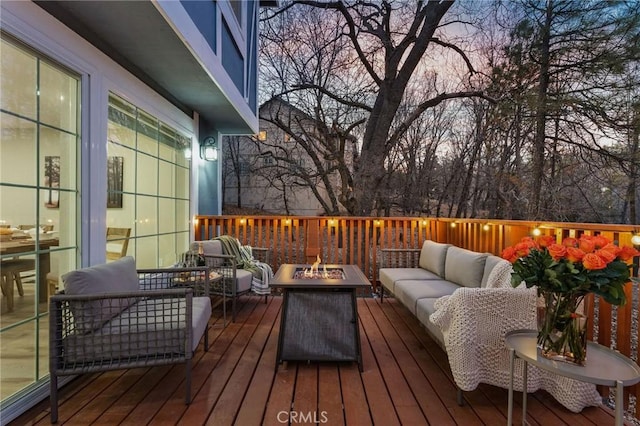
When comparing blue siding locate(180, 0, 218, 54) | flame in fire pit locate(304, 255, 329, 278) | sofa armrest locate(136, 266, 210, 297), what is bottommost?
sofa armrest locate(136, 266, 210, 297)

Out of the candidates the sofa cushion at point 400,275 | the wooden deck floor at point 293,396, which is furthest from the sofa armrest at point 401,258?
the wooden deck floor at point 293,396

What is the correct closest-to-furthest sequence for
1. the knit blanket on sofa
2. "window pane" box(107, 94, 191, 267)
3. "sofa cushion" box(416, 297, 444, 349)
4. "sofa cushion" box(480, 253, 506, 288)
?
"sofa cushion" box(416, 297, 444, 349)
"sofa cushion" box(480, 253, 506, 288)
"window pane" box(107, 94, 191, 267)
the knit blanket on sofa

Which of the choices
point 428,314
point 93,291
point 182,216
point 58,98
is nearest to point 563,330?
point 428,314

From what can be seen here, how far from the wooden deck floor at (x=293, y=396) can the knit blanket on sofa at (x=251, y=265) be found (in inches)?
50.9

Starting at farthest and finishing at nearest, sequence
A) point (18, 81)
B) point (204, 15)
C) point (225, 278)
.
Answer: point (225, 278)
point (204, 15)
point (18, 81)

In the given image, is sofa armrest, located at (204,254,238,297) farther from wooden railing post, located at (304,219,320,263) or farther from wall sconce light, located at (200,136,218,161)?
wall sconce light, located at (200,136,218,161)

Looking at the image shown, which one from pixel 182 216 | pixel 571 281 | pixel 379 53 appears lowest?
→ pixel 571 281

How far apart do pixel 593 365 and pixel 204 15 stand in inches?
143

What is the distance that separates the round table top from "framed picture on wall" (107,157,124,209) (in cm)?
321

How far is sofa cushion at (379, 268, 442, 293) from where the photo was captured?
3883 millimetres

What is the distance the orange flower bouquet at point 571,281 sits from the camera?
155 centimetres

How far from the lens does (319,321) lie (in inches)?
106

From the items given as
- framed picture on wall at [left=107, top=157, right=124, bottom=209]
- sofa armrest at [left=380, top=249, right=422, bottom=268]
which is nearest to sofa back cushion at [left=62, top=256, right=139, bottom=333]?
framed picture on wall at [left=107, top=157, right=124, bottom=209]

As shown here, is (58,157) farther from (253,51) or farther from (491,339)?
(253,51)
